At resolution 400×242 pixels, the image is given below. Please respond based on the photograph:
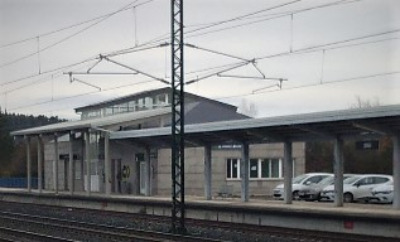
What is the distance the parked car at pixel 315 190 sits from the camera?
3366 cm

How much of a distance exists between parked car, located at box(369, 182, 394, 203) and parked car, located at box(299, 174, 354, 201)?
151 inches

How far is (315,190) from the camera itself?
33844 millimetres

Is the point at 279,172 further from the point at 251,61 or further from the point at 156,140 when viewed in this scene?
the point at 251,61

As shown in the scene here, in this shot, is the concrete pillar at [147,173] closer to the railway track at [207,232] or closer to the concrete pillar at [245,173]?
the concrete pillar at [245,173]

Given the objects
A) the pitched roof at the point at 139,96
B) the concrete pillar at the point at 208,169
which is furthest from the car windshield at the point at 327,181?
the pitched roof at the point at 139,96

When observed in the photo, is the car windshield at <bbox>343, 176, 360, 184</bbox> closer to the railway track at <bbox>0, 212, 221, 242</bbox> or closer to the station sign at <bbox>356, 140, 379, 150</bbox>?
the station sign at <bbox>356, 140, 379, 150</bbox>

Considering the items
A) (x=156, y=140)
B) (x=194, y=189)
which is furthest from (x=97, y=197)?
(x=194, y=189)

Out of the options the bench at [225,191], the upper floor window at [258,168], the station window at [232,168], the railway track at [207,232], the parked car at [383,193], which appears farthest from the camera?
the upper floor window at [258,168]

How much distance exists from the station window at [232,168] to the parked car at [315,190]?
22.4 ft

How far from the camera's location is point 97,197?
3434 cm

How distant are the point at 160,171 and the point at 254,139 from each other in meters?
12.0

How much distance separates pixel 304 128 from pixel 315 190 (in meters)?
10.8

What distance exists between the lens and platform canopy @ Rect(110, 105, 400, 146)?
20672 mm

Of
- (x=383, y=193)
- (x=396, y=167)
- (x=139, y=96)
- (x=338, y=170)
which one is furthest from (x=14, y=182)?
(x=396, y=167)
